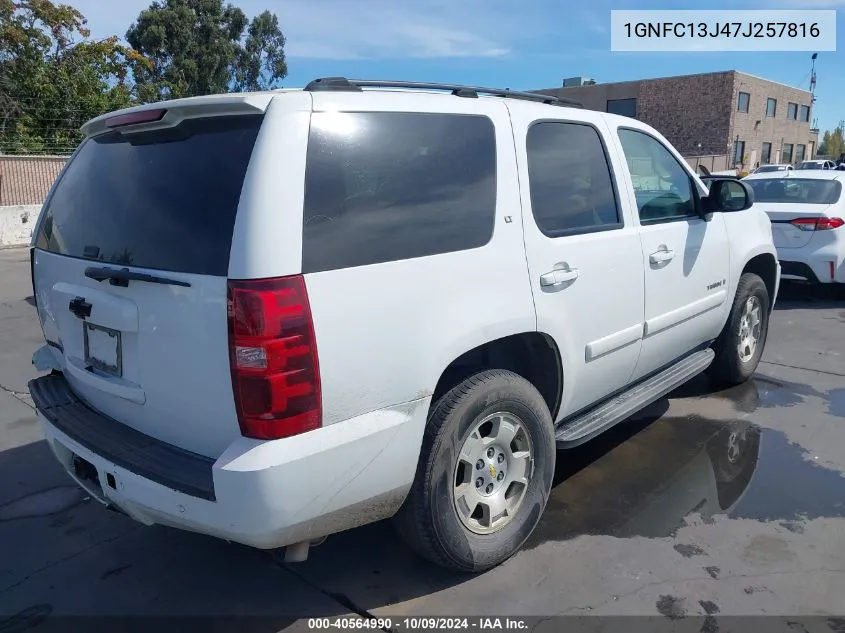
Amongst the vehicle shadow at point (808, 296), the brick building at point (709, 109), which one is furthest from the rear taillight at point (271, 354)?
the brick building at point (709, 109)

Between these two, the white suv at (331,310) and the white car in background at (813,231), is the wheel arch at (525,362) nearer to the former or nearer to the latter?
the white suv at (331,310)

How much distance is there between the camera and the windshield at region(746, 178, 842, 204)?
8406 mm

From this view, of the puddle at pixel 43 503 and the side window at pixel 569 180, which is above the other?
the side window at pixel 569 180

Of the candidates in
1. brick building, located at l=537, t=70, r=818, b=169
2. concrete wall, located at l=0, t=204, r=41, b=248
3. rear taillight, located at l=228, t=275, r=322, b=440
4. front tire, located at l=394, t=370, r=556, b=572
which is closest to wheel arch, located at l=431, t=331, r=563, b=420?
front tire, located at l=394, t=370, r=556, b=572

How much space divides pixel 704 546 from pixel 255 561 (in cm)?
208

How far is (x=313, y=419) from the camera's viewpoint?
7.39 feet

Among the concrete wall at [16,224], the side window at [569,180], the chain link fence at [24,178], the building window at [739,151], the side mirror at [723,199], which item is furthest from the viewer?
the building window at [739,151]

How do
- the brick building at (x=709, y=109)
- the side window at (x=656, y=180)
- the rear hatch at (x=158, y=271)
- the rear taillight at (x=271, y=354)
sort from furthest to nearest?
the brick building at (x=709, y=109), the side window at (x=656, y=180), the rear hatch at (x=158, y=271), the rear taillight at (x=271, y=354)

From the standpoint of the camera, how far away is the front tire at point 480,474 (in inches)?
104

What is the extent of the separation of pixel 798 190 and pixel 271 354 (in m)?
8.59

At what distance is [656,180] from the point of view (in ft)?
13.6

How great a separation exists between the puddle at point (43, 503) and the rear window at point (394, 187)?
238 centimetres

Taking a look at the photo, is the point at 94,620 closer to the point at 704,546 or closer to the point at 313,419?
the point at 313,419

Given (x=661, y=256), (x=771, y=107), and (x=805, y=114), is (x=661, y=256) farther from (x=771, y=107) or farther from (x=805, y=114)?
(x=805, y=114)
